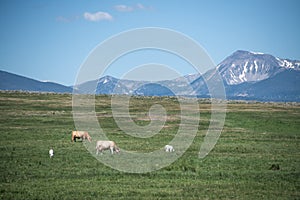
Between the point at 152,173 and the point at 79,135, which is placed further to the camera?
the point at 79,135

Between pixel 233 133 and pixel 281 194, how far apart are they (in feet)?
102

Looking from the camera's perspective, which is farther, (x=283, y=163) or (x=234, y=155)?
(x=234, y=155)

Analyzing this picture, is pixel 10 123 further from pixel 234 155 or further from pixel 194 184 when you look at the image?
pixel 194 184

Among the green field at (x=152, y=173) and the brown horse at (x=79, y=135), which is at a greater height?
the brown horse at (x=79, y=135)

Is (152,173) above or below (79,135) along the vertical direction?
below

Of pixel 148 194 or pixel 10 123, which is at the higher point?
pixel 10 123

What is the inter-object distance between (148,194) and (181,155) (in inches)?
549

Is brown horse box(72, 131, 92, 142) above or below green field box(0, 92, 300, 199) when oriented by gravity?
above

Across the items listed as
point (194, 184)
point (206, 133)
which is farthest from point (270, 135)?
point (194, 184)

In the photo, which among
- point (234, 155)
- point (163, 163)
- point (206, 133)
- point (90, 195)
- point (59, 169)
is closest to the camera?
point (90, 195)

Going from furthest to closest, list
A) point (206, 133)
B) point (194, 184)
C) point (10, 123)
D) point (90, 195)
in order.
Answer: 1. point (10, 123)
2. point (206, 133)
3. point (194, 184)
4. point (90, 195)

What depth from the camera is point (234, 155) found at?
1321 inches

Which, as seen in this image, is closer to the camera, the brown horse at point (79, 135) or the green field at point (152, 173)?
the green field at point (152, 173)

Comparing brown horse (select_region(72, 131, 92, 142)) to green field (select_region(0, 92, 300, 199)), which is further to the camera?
brown horse (select_region(72, 131, 92, 142))
